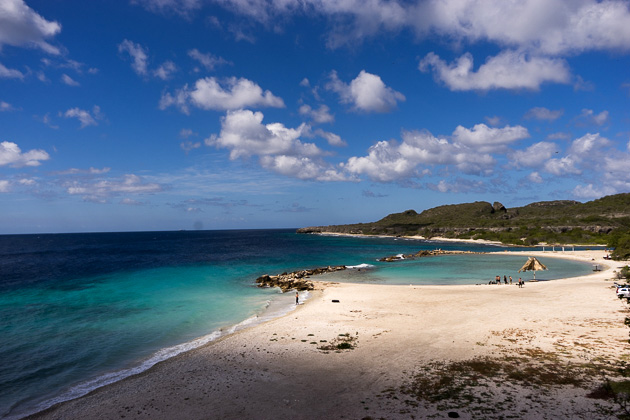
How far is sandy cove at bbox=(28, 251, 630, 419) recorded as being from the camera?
12867mm

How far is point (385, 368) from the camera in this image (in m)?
16.7

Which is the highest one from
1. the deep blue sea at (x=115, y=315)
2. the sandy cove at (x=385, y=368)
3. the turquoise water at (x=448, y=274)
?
the sandy cove at (x=385, y=368)

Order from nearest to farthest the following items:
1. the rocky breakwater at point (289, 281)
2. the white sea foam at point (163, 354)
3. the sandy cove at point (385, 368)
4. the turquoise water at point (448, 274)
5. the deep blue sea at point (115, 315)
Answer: the sandy cove at point (385, 368) < the white sea foam at point (163, 354) < the deep blue sea at point (115, 315) < the rocky breakwater at point (289, 281) < the turquoise water at point (448, 274)

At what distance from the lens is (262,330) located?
974 inches

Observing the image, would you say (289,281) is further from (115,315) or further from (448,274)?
(448,274)

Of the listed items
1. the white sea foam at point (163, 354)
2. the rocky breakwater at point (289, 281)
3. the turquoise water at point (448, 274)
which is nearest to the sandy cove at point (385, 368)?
the white sea foam at point (163, 354)

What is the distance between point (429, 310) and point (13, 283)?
6205cm

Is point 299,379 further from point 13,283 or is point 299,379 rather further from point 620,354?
point 13,283

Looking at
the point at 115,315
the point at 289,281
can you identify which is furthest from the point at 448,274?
the point at 115,315

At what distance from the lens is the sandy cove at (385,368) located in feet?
42.2

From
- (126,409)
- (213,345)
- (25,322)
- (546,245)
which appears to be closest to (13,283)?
(25,322)

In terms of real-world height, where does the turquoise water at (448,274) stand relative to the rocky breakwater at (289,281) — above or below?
below

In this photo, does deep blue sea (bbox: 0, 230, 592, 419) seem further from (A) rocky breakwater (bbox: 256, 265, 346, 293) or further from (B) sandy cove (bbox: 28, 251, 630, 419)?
(B) sandy cove (bbox: 28, 251, 630, 419)

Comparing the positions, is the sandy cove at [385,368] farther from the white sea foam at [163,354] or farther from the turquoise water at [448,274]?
the turquoise water at [448,274]
